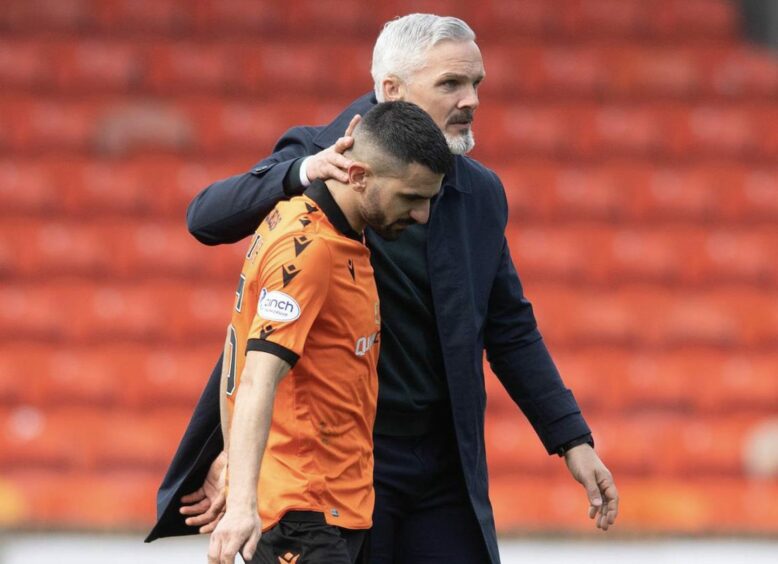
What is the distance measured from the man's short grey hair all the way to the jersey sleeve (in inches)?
20.8

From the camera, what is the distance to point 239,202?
2.69 metres

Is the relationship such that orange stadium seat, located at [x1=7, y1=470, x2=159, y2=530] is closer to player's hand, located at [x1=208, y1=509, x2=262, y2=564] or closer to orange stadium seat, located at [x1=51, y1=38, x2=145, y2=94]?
orange stadium seat, located at [x1=51, y1=38, x2=145, y2=94]

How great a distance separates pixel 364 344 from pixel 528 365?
57 centimetres

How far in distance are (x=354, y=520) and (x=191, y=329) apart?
4.42 meters

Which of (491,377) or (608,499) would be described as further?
(491,377)

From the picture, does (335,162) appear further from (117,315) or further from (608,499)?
(117,315)

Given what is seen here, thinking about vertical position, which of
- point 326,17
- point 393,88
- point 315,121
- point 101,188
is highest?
point 326,17

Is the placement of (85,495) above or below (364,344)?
above

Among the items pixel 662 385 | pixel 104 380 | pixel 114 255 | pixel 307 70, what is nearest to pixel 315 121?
pixel 307 70

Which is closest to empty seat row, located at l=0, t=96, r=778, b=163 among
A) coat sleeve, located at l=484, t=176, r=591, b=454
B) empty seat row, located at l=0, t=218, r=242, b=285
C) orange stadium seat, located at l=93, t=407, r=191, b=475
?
empty seat row, located at l=0, t=218, r=242, b=285

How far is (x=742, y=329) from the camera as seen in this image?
709cm

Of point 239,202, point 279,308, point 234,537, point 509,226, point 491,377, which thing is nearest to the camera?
point 234,537

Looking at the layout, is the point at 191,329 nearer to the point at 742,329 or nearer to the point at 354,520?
the point at 742,329

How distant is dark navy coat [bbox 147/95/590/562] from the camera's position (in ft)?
8.95
